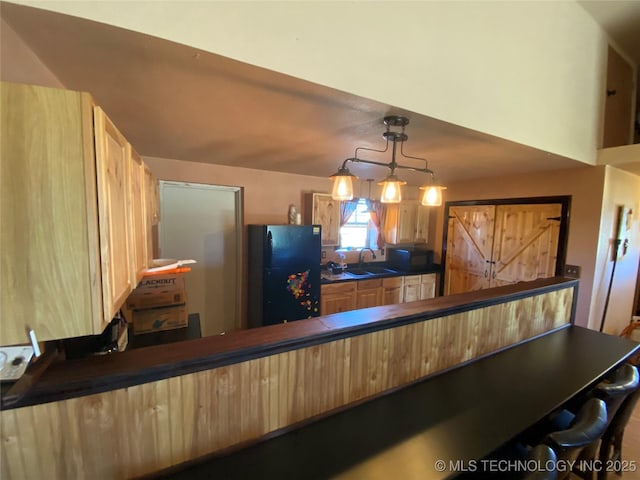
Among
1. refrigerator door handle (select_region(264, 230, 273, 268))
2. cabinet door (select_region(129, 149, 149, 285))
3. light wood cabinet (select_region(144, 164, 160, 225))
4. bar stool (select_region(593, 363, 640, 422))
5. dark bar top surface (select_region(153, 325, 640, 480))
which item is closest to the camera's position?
dark bar top surface (select_region(153, 325, 640, 480))

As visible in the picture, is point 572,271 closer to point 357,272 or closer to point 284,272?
point 357,272

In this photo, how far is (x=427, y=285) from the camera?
15.0ft

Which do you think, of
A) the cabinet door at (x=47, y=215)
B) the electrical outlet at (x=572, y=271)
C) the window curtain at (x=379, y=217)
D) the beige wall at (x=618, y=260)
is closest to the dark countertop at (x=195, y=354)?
the cabinet door at (x=47, y=215)

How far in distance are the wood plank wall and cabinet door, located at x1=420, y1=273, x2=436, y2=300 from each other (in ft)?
9.51

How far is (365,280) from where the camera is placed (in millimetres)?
3965

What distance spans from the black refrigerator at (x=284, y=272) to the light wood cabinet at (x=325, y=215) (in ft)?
1.66

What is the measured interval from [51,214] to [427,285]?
15.3ft

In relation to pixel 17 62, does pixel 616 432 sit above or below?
below

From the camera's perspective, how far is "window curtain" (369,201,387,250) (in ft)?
15.1

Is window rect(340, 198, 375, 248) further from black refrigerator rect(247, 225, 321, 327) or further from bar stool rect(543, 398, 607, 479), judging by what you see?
bar stool rect(543, 398, 607, 479)

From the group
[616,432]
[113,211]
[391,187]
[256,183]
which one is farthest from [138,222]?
[616,432]

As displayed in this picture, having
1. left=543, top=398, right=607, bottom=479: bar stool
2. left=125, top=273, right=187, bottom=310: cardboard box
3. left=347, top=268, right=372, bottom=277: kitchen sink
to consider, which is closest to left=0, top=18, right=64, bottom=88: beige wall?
left=125, top=273, right=187, bottom=310: cardboard box

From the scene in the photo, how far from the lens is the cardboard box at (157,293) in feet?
6.20

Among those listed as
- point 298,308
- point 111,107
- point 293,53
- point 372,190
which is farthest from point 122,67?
point 372,190
